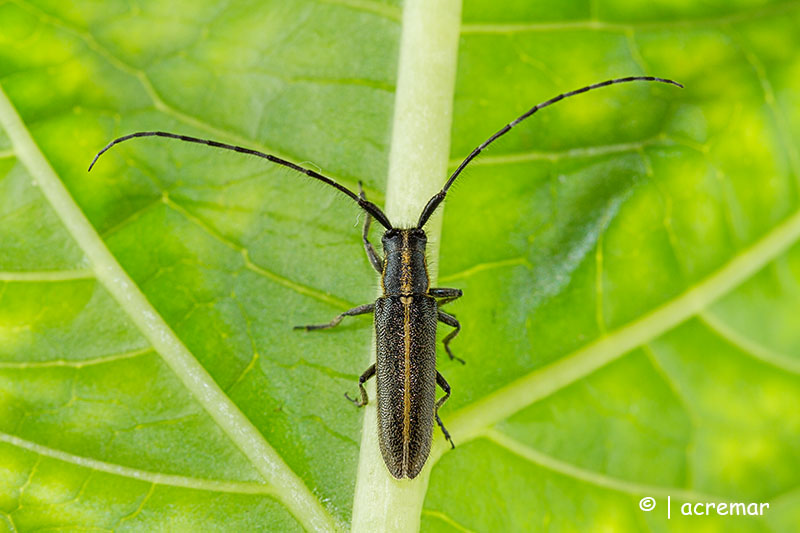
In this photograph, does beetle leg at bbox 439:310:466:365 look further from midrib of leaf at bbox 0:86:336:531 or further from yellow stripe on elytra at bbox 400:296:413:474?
midrib of leaf at bbox 0:86:336:531

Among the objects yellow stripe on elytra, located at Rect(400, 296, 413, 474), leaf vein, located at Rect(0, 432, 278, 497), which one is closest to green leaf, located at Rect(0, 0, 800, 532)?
leaf vein, located at Rect(0, 432, 278, 497)

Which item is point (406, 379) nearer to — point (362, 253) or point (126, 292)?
point (362, 253)

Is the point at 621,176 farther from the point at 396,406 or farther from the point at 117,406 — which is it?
the point at 117,406

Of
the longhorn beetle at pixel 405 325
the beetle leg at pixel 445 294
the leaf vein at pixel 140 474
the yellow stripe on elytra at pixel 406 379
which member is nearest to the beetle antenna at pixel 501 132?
the longhorn beetle at pixel 405 325

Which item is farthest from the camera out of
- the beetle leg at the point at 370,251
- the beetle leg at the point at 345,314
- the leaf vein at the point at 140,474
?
the beetle leg at the point at 370,251

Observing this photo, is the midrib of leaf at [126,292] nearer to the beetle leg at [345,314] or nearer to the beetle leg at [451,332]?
the beetle leg at [345,314]

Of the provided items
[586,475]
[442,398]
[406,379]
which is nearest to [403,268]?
[406,379]
